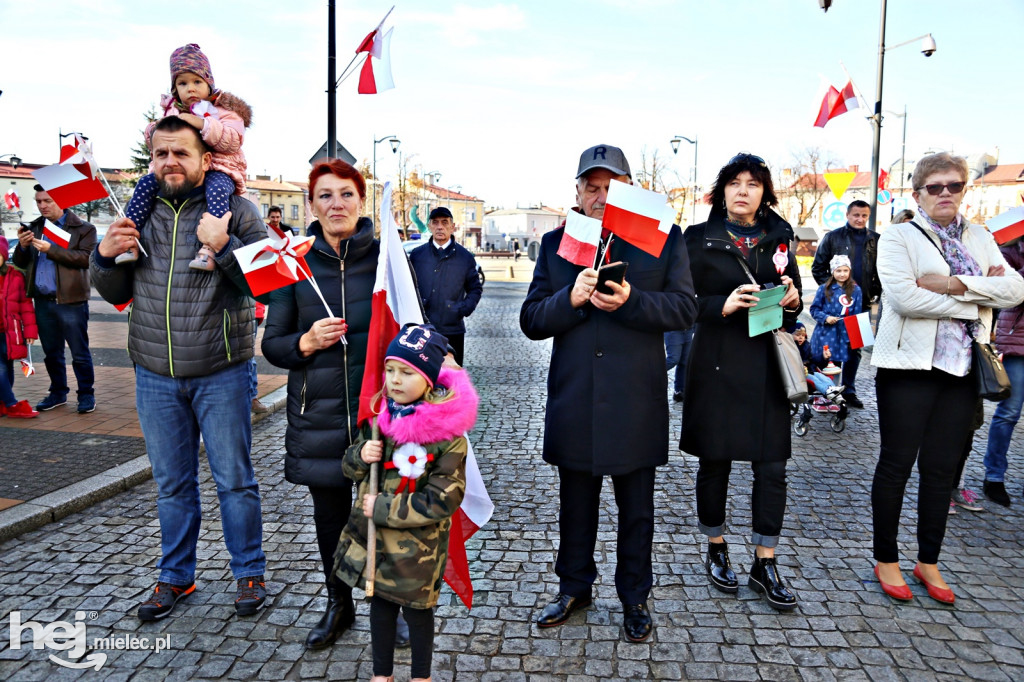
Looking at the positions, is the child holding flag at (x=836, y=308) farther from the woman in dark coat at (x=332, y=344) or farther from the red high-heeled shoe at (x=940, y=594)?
the woman in dark coat at (x=332, y=344)

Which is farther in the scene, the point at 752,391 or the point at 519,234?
the point at 519,234

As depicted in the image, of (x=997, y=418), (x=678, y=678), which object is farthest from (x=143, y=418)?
(x=997, y=418)

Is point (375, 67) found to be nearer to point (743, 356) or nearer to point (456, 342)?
point (456, 342)

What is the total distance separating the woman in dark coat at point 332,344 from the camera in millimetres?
3018

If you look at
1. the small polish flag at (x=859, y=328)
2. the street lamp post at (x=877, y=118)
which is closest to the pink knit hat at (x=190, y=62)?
the small polish flag at (x=859, y=328)

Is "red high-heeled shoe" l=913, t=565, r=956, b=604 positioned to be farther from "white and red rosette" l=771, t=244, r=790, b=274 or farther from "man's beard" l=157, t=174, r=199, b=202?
"man's beard" l=157, t=174, r=199, b=202

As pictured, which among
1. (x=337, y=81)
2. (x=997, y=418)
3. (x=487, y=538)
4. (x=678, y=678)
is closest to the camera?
(x=678, y=678)

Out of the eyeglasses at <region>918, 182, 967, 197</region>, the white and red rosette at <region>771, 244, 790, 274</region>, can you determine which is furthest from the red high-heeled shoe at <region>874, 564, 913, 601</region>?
the eyeglasses at <region>918, 182, 967, 197</region>

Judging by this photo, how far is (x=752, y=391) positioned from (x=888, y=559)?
109 centimetres

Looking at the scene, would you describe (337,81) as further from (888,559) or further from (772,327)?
(888,559)

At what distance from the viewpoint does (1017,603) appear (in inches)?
135

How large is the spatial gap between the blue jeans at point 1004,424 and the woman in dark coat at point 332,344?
4521 millimetres

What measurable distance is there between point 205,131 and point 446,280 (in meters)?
4.19

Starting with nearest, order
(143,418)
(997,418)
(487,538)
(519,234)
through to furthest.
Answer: (143,418) < (487,538) < (997,418) < (519,234)
